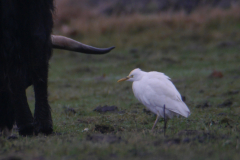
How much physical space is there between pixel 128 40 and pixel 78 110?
30.3 feet

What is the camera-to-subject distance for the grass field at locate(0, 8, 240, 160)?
10.6 feet

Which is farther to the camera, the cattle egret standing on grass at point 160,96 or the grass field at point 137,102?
the cattle egret standing on grass at point 160,96

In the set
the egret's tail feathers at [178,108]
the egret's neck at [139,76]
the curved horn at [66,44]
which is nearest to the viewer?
the curved horn at [66,44]

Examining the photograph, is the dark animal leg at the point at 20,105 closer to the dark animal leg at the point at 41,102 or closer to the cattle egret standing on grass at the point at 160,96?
the dark animal leg at the point at 41,102

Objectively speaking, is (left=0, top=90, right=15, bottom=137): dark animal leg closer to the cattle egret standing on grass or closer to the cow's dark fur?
the cow's dark fur

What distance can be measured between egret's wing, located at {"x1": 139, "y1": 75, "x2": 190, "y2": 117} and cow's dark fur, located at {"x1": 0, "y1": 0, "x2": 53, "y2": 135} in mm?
1543

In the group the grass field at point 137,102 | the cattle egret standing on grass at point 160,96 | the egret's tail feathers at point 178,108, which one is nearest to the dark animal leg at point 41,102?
the grass field at point 137,102

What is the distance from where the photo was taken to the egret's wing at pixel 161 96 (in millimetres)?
5121

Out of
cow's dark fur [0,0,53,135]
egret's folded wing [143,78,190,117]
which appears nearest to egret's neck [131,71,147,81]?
egret's folded wing [143,78,190,117]

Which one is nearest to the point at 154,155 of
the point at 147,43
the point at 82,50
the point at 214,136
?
the point at 214,136

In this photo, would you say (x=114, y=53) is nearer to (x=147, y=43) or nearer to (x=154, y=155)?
(x=147, y=43)

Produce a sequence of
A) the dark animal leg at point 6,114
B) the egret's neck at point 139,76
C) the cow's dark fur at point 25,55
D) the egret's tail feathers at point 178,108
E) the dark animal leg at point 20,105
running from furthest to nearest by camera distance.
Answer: the egret's neck at point 139,76
the egret's tail feathers at point 178,108
the dark animal leg at point 6,114
the dark animal leg at point 20,105
the cow's dark fur at point 25,55

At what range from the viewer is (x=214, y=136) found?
12.2 feet

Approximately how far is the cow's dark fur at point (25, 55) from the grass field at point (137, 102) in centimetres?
29
